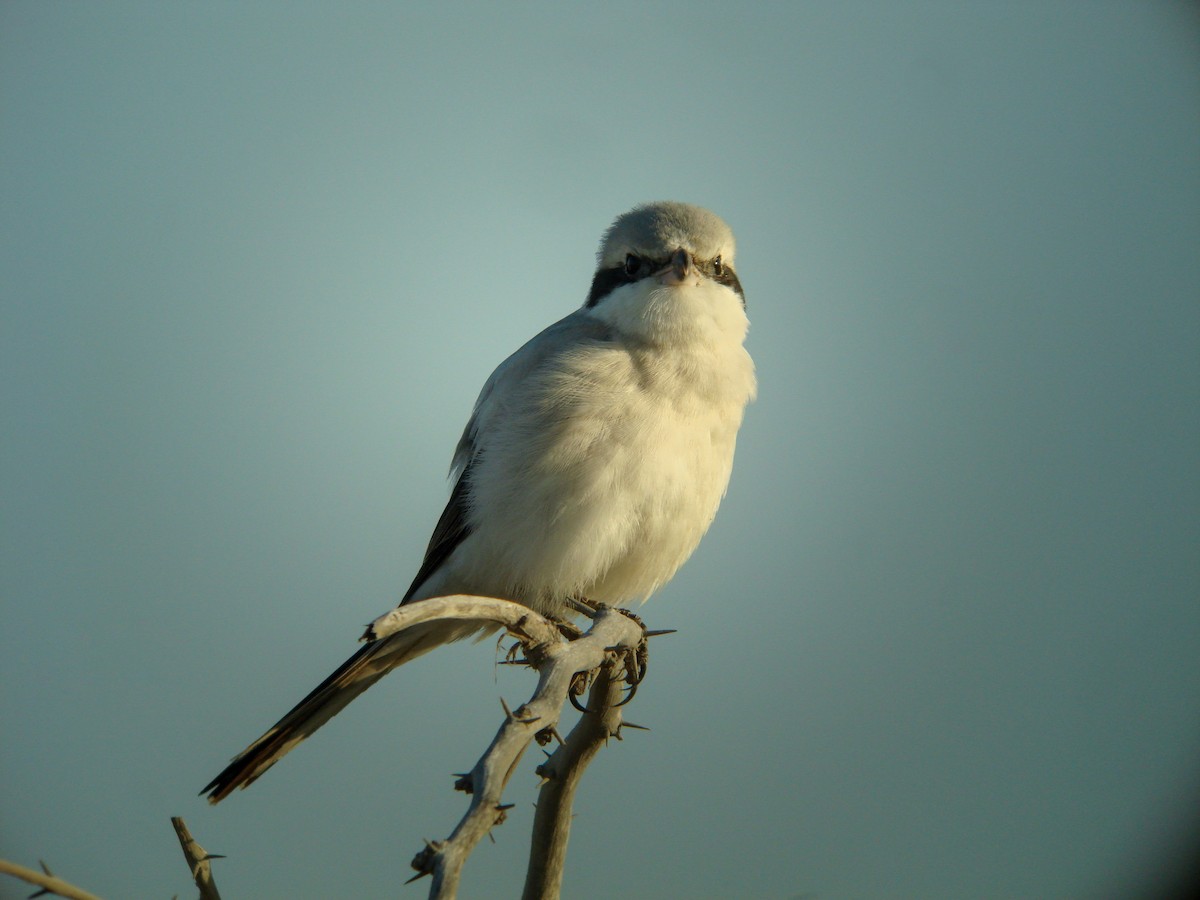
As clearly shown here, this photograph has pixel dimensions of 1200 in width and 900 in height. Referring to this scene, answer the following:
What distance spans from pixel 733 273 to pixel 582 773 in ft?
8.41

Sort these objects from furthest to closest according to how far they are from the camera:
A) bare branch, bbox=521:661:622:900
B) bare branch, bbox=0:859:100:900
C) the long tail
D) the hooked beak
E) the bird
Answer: the hooked beak < the bird < the long tail < bare branch, bbox=521:661:622:900 < bare branch, bbox=0:859:100:900

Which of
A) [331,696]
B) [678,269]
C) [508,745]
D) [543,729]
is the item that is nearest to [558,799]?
[543,729]

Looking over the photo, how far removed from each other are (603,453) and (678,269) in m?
0.92

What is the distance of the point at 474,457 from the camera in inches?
172

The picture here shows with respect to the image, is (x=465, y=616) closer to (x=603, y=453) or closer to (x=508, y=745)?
(x=508, y=745)

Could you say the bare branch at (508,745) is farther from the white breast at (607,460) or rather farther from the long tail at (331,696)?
the long tail at (331,696)

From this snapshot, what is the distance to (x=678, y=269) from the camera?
4.36m

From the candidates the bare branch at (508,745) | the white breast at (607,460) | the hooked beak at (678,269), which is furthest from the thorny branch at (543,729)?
the hooked beak at (678,269)

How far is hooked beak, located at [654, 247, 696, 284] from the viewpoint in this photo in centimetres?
434

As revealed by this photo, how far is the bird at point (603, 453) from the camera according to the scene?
395 cm

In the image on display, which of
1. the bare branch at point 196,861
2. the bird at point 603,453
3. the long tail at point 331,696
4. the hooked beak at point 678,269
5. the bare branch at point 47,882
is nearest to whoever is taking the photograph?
the bare branch at point 47,882

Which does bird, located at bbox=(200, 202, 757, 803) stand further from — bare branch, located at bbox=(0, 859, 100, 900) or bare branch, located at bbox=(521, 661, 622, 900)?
bare branch, located at bbox=(0, 859, 100, 900)

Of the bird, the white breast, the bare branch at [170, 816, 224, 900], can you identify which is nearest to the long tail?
the bird

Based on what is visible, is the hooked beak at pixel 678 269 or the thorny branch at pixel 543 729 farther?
the hooked beak at pixel 678 269
